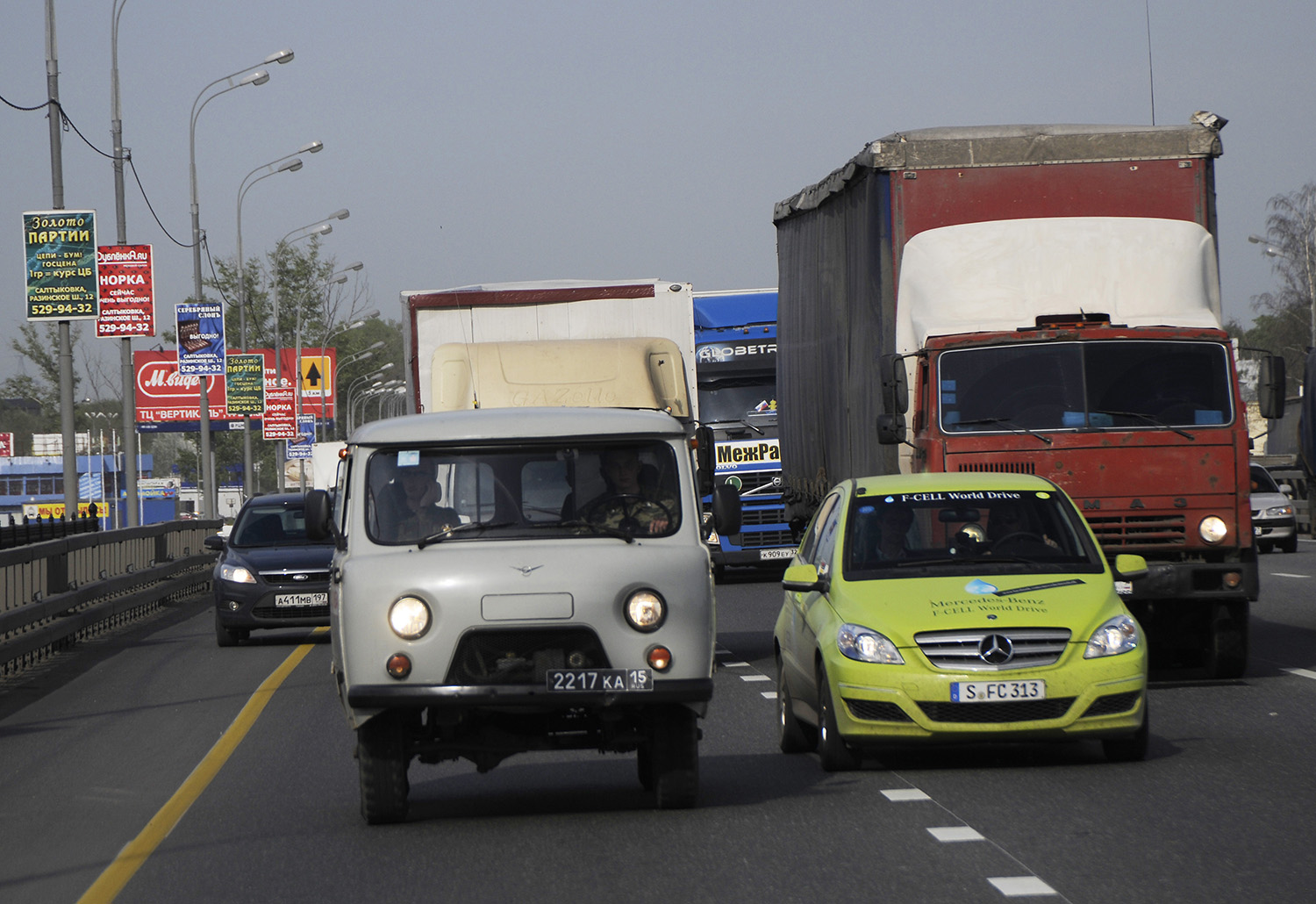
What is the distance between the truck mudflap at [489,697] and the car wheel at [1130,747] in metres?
2.77

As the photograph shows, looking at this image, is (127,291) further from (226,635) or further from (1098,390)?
(1098,390)

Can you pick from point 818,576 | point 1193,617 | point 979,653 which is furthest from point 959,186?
point 979,653

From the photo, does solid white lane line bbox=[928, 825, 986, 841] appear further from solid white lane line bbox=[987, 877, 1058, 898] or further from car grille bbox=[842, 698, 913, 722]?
car grille bbox=[842, 698, 913, 722]

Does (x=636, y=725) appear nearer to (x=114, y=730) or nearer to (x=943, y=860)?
(x=943, y=860)

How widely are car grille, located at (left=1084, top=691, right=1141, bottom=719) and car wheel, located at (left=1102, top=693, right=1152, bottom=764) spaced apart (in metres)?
0.15

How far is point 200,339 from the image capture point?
112 ft

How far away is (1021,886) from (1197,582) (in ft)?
22.0

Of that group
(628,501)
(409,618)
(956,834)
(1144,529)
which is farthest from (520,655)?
(1144,529)

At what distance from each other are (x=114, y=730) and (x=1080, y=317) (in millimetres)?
7206

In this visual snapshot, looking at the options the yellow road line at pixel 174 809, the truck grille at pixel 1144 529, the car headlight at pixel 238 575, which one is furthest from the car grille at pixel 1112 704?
the car headlight at pixel 238 575

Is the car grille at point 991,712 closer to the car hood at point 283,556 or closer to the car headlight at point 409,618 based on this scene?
the car headlight at point 409,618

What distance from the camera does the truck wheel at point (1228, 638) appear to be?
1335 cm

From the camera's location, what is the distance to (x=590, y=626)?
320 inches

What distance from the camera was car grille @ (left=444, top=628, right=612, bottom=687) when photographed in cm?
812
